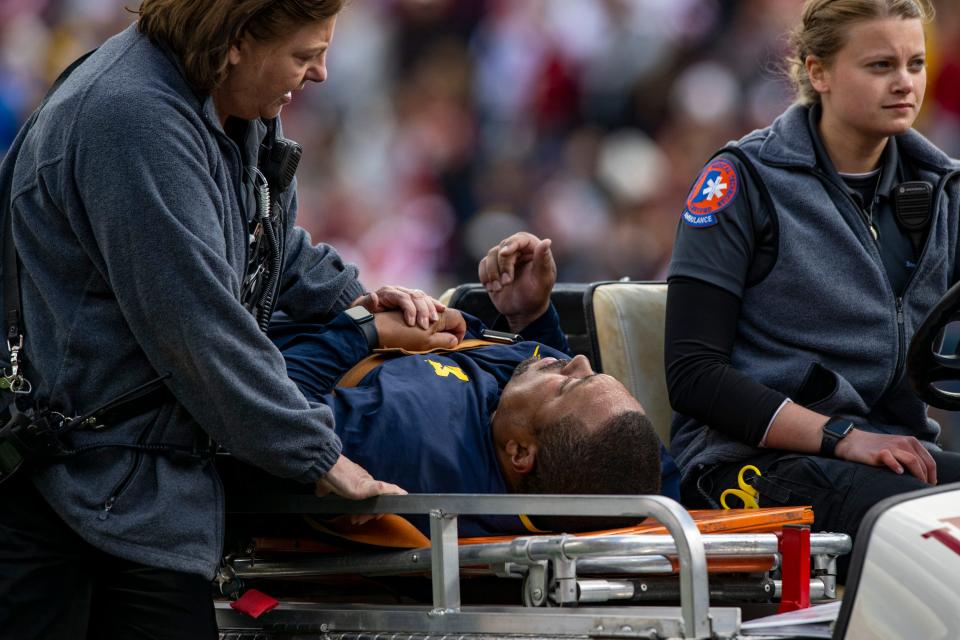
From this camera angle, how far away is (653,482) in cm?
283

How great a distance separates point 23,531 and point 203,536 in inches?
12.2

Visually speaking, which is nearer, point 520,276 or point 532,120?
point 520,276

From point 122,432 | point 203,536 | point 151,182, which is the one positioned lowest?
point 203,536

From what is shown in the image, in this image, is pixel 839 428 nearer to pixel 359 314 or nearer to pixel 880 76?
pixel 880 76

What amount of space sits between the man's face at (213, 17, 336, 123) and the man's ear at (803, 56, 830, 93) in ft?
4.63

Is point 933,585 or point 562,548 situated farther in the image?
point 562,548

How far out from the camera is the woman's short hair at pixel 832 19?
10.8 ft

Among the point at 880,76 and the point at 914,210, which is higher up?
the point at 880,76

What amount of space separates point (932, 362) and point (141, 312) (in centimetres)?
152

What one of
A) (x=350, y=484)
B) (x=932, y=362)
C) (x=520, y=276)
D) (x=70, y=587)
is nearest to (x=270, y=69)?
(x=350, y=484)

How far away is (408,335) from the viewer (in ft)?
10.3

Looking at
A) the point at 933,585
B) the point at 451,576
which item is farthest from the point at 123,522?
the point at 933,585

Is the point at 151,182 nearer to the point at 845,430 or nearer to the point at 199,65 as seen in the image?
the point at 199,65

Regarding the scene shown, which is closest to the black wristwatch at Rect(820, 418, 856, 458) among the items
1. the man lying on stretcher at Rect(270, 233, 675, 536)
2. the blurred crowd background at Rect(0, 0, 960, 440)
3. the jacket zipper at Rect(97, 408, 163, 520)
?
the man lying on stretcher at Rect(270, 233, 675, 536)
